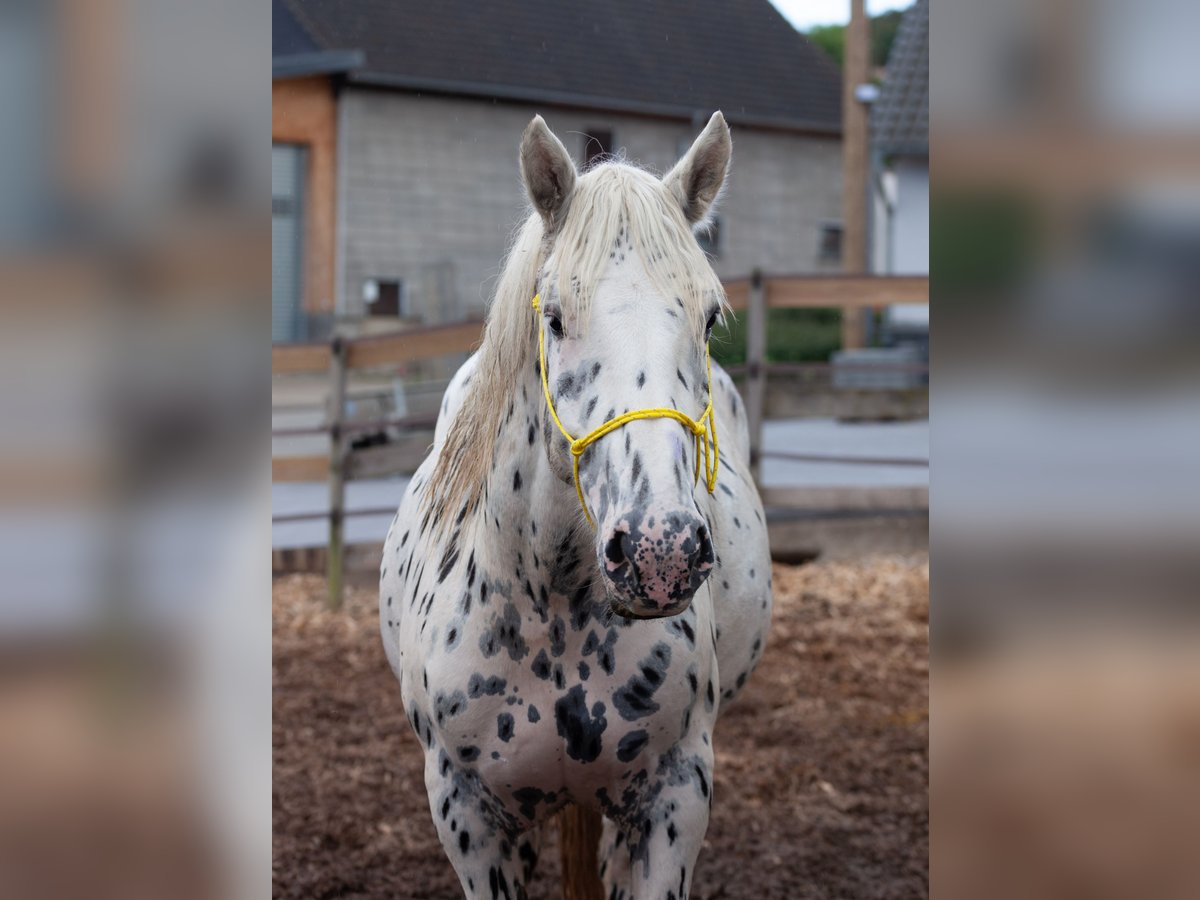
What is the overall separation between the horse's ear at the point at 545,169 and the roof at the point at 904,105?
1485 centimetres

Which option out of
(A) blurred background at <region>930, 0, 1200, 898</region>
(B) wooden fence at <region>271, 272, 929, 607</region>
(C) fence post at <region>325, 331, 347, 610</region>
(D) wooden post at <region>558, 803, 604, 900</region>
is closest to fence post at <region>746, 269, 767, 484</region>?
(B) wooden fence at <region>271, 272, 929, 607</region>

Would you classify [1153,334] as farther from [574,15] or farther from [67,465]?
[574,15]

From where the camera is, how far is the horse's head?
5.10 feet

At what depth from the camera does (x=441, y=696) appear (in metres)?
2.10

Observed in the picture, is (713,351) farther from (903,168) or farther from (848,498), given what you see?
(903,168)

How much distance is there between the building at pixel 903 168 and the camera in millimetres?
15891

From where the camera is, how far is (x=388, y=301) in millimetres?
13633

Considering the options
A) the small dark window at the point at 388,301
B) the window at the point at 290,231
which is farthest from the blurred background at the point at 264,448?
the small dark window at the point at 388,301

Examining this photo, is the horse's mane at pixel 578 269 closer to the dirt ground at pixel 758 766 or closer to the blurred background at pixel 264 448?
the blurred background at pixel 264 448

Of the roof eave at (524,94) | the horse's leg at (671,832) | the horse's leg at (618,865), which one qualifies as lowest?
the horse's leg at (618,865)

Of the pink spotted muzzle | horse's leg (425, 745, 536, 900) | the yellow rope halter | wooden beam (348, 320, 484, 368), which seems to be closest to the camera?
the pink spotted muzzle

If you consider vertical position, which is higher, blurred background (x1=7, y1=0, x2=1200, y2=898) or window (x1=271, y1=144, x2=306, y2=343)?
window (x1=271, y1=144, x2=306, y2=343)

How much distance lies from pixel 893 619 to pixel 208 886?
18.9 feet

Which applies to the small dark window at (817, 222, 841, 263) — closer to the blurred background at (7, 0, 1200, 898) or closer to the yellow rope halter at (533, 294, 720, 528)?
the yellow rope halter at (533, 294, 720, 528)
